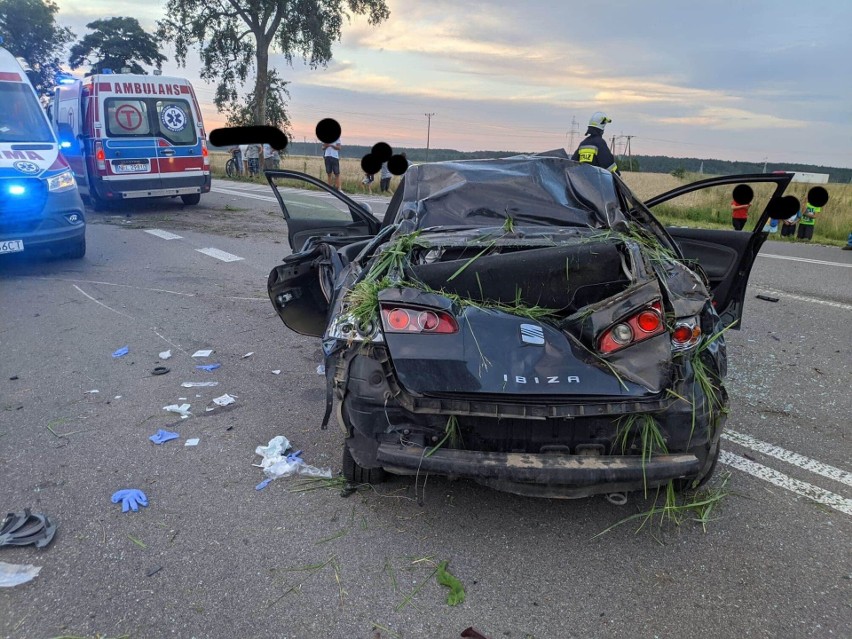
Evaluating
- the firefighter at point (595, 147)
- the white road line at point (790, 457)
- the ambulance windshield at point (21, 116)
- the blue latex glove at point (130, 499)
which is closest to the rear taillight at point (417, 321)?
the blue latex glove at point (130, 499)

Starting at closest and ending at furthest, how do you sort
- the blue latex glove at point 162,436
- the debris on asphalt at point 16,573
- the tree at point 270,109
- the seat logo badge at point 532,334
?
the debris on asphalt at point 16,573 < the seat logo badge at point 532,334 < the blue latex glove at point 162,436 < the tree at point 270,109

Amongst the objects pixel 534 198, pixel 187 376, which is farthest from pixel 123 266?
pixel 534 198

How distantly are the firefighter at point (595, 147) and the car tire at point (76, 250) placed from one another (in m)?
6.33

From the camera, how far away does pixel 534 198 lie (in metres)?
3.91

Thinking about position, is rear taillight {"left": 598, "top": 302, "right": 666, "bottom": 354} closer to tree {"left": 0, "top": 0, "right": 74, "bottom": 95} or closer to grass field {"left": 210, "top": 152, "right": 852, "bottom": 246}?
grass field {"left": 210, "top": 152, "right": 852, "bottom": 246}

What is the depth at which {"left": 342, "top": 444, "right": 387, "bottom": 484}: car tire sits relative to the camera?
9.70 ft

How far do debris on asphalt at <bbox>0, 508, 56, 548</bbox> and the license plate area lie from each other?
10688 millimetres

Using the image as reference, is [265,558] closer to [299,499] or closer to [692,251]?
[299,499]

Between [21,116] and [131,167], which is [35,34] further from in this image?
[21,116]

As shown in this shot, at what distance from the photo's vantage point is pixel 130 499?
2938 millimetres

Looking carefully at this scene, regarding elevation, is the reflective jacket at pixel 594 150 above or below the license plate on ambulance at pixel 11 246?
above

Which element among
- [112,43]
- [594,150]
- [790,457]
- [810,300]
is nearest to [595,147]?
[594,150]

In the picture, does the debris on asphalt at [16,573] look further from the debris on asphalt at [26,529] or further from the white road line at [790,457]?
the white road line at [790,457]

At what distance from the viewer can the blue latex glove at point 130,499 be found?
113 inches
